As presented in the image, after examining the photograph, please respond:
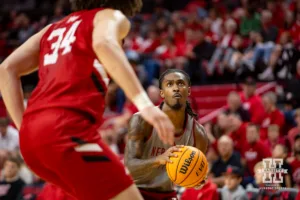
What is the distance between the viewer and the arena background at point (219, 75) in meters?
9.12

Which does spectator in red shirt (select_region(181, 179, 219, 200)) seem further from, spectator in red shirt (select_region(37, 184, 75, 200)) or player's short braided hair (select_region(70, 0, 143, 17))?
player's short braided hair (select_region(70, 0, 143, 17))

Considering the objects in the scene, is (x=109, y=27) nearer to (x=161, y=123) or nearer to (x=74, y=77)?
(x=74, y=77)

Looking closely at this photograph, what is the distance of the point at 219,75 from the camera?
13.9 metres

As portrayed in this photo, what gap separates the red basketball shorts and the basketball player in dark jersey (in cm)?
201

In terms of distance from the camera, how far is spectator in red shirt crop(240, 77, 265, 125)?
11002 millimetres

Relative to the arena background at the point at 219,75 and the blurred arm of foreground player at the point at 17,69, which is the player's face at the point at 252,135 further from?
the blurred arm of foreground player at the point at 17,69

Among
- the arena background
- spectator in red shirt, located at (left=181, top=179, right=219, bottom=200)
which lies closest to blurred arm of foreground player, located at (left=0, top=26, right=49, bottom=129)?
the arena background

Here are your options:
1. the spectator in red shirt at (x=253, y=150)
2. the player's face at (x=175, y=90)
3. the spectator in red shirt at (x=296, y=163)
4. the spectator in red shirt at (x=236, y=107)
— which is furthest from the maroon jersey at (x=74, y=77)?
the spectator in red shirt at (x=236, y=107)

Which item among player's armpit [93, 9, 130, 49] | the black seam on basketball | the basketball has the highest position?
player's armpit [93, 9, 130, 49]

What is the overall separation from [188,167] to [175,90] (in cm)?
100

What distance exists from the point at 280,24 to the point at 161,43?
3.21 meters

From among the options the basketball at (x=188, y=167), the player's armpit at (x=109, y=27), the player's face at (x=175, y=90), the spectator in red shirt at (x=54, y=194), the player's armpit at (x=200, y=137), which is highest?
the player's armpit at (x=109, y=27)

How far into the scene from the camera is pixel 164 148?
5.27 meters

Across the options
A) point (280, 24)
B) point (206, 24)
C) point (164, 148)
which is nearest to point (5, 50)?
point (206, 24)
